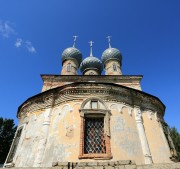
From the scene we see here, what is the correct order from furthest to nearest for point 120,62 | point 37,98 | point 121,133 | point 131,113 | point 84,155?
point 120,62, point 37,98, point 131,113, point 121,133, point 84,155

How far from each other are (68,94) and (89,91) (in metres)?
1.13

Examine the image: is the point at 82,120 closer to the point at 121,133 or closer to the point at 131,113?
the point at 121,133

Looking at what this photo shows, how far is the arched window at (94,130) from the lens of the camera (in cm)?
713

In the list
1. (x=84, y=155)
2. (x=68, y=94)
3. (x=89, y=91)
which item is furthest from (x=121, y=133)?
(x=68, y=94)

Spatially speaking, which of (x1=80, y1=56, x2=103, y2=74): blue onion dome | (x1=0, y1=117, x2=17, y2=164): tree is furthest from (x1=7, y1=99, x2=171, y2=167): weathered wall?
(x1=0, y1=117, x2=17, y2=164): tree

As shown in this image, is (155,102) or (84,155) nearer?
(84,155)

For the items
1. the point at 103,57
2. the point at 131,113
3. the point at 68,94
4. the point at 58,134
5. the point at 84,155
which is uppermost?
the point at 103,57

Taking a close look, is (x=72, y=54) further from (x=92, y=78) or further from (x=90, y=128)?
(x=90, y=128)

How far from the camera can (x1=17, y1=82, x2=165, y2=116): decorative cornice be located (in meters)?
8.84

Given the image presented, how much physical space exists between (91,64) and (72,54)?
2.15 meters

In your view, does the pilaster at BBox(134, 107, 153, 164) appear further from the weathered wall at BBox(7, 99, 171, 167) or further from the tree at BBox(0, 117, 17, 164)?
the tree at BBox(0, 117, 17, 164)

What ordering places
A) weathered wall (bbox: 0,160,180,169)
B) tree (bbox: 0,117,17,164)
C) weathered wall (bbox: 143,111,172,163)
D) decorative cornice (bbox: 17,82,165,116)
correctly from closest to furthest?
weathered wall (bbox: 0,160,180,169) → weathered wall (bbox: 143,111,172,163) → decorative cornice (bbox: 17,82,165,116) → tree (bbox: 0,117,17,164)

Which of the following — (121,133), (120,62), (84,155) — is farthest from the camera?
(120,62)

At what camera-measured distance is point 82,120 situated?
25.8ft
